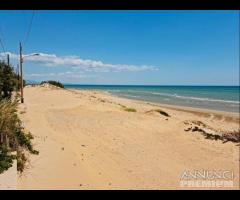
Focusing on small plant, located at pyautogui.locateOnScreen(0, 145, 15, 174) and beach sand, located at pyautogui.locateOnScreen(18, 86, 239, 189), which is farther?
beach sand, located at pyautogui.locateOnScreen(18, 86, 239, 189)

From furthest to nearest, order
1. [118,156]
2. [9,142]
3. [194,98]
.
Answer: [194,98]
[118,156]
[9,142]

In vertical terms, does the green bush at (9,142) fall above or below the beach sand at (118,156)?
above

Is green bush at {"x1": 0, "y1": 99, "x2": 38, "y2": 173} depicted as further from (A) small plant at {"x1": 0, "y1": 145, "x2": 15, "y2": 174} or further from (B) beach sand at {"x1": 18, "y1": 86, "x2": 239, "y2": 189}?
(B) beach sand at {"x1": 18, "y1": 86, "x2": 239, "y2": 189}

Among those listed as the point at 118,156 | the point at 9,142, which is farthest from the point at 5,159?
the point at 118,156

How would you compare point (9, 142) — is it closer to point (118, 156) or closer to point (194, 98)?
point (118, 156)

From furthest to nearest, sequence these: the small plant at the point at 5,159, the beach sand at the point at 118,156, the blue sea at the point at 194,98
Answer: the blue sea at the point at 194,98, the beach sand at the point at 118,156, the small plant at the point at 5,159

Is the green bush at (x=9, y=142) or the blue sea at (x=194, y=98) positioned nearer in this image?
the green bush at (x=9, y=142)

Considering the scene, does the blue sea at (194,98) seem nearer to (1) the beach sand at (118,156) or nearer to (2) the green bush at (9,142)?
(1) the beach sand at (118,156)

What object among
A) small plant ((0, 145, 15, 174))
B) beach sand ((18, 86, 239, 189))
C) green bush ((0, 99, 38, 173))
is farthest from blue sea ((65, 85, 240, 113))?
small plant ((0, 145, 15, 174))

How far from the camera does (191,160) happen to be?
7.40 metres

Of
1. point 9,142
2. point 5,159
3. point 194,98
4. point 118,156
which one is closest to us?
point 5,159

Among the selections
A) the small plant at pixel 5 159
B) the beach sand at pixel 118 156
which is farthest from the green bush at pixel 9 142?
the beach sand at pixel 118 156
